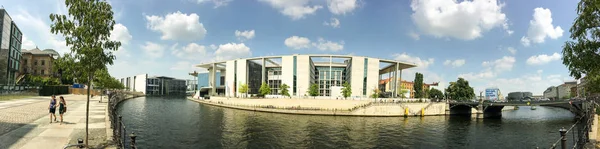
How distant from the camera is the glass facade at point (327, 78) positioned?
4793 inches

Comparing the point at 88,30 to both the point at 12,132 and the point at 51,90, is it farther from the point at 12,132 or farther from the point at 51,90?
the point at 51,90

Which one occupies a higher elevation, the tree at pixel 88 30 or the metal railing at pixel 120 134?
the tree at pixel 88 30

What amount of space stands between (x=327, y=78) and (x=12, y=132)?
4312 inches

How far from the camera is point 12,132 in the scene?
54.3 feet

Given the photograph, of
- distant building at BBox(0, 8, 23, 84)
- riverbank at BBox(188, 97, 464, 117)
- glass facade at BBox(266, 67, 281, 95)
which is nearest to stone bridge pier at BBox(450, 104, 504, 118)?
riverbank at BBox(188, 97, 464, 117)

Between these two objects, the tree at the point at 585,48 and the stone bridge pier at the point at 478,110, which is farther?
the stone bridge pier at the point at 478,110

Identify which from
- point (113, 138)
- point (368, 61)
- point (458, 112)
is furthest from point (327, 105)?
point (113, 138)

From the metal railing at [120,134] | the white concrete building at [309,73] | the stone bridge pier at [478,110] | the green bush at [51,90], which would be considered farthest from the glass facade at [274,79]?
the metal railing at [120,134]

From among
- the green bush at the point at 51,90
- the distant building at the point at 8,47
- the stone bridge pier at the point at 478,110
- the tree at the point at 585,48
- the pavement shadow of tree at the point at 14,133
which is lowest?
the stone bridge pier at the point at 478,110

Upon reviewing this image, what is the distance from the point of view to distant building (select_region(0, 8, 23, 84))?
6231 centimetres

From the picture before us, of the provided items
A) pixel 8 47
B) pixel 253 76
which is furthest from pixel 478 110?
pixel 8 47

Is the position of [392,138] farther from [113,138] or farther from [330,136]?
[113,138]

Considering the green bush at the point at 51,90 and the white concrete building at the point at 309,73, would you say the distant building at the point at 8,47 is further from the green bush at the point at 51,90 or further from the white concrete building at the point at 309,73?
the white concrete building at the point at 309,73

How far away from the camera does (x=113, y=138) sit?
16062 millimetres
